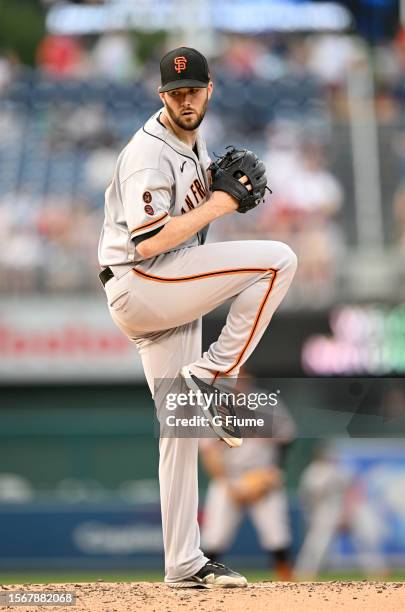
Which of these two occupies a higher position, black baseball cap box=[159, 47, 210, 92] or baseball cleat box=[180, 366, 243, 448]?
black baseball cap box=[159, 47, 210, 92]

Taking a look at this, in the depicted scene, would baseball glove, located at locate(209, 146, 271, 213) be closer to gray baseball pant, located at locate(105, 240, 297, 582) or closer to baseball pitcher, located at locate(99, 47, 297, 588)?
baseball pitcher, located at locate(99, 47, 297, 588)

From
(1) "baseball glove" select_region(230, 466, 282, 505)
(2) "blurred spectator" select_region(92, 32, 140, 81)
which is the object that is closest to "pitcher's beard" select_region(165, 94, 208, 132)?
(1) "baseball glove" select_region(230, 466, 282, 505)

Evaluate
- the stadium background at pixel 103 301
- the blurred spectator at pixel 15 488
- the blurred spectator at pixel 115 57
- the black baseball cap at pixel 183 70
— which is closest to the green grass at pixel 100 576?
the stadium background at pixel 103 301

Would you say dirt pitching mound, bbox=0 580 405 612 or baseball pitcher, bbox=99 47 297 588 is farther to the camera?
dirt pitching mound, bbox=0 580 405 612

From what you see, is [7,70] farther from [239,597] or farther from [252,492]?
[239,597]

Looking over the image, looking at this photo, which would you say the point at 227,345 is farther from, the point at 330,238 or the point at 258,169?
the point at 330,238

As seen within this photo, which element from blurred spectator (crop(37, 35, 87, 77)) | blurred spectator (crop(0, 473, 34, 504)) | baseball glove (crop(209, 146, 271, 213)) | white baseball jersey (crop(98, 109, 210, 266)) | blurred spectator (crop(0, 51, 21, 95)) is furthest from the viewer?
blurred spectator (crop(37, 35, 87, 77))
